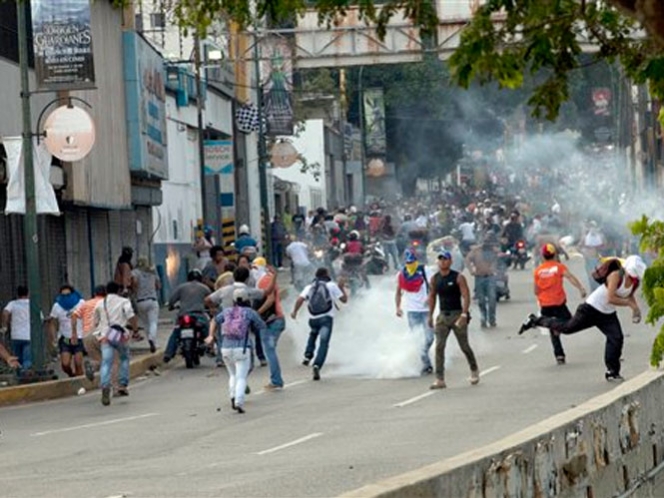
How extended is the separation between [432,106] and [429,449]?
91.3 meters

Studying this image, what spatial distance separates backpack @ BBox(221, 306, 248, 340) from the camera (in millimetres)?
24438

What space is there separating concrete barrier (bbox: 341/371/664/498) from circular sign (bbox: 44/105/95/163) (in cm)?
1489

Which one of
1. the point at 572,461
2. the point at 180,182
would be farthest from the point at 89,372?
the point at 180,182

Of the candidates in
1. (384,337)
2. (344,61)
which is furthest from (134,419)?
(344,61)

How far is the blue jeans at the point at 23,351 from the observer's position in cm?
3057

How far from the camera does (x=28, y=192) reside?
29.8 metres

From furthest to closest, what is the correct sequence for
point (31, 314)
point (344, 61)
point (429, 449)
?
1. point (344, 61)
2. point (31, 314)
3. point (429, 449)

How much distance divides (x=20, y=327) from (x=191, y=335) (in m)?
3.09

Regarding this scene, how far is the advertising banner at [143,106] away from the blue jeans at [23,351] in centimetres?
1212

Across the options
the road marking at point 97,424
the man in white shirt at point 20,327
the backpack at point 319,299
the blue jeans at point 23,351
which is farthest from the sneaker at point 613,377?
the blue jeans at point 23,351

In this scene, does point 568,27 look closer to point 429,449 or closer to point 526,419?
point 429,449

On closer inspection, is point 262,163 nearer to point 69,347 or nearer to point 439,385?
point 69,347

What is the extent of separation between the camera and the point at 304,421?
22703 millimetres

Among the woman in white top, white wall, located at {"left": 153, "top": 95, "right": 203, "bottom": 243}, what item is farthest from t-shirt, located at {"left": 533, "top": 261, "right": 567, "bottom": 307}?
white wall, located at {"left": 153, "top": 95, "right": 203, "bottom": 243}
